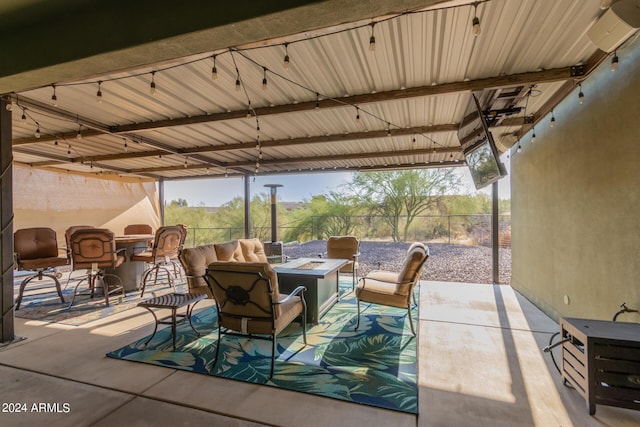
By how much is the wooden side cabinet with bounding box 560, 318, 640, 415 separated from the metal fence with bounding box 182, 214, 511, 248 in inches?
244

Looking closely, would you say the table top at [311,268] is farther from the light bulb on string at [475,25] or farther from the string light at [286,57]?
the light bulb on string at [475,25]

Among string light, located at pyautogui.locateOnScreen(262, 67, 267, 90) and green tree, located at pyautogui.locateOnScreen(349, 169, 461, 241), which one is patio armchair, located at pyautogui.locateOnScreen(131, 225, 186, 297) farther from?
green tree, located at pyautogui.locateOnScreen(349, 169, 461, 241)

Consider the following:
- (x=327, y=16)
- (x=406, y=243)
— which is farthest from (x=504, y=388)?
(x=406, y=243)

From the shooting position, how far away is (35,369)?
2.64 m

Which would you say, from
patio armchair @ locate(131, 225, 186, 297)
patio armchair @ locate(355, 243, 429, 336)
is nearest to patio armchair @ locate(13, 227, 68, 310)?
patio armchair @ locate(131, 225, 186, 297)

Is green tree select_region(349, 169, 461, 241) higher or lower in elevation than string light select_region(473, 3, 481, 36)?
lower

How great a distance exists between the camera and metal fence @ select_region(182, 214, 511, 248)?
27.7ft

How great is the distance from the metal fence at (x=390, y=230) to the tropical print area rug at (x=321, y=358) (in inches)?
226

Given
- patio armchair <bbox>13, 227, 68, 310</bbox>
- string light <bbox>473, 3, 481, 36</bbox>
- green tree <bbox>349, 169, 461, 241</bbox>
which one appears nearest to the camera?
string light <bbox>473, 3, 481, 36</bbox>

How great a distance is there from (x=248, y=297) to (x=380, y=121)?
10.7ft

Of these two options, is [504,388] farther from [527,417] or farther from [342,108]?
[342,108]

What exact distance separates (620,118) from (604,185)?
2.07 ft

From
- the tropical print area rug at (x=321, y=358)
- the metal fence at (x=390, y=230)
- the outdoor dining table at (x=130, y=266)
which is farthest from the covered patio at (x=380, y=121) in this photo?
the metal fence at (x=390, y=230)

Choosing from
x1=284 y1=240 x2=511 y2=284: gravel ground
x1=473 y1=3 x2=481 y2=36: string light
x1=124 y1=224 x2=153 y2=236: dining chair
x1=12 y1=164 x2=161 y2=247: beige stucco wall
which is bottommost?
x1=284 y1=240 x2=511 y2=284: gravel ground
